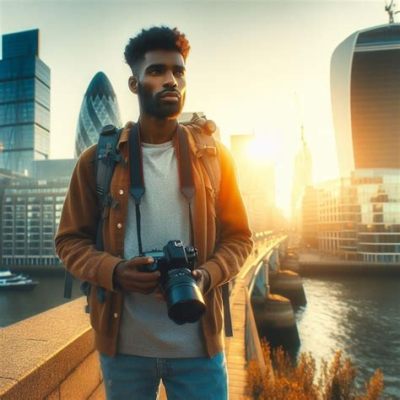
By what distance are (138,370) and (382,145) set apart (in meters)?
119

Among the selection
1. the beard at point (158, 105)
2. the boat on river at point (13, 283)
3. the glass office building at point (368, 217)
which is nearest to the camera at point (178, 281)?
the beard at point (158, 105)

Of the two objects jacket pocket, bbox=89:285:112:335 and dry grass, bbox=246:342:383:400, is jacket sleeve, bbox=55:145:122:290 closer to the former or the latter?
jacket pocket, bbox=89:285:112:335

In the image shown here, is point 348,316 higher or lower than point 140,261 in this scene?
lower

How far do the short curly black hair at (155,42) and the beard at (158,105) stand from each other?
17 cm

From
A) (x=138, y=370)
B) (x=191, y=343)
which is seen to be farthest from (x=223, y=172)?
(x=138, y=370)

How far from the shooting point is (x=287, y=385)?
617 centimetres

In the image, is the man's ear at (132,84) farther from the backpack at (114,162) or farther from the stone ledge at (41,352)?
the stone ledge at (41,352)

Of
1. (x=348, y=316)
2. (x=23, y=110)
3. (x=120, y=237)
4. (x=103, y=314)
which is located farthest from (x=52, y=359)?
(x=23, y=110)

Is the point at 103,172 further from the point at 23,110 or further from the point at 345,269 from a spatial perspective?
the point at 23,110

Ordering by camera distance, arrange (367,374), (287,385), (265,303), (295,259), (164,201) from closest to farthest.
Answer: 1. (164,201)
2. (287,385)
3. (367,374)
4. (265,303)
5. (295,259)

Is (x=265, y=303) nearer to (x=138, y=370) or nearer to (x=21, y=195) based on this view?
(x=138, y=370)

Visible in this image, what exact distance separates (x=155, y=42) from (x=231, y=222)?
3.23ft

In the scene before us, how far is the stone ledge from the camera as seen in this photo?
1.96 m

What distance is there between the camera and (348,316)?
31969 millimetres
